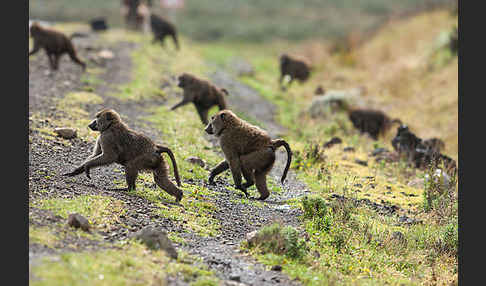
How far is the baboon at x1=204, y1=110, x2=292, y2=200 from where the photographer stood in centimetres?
1004

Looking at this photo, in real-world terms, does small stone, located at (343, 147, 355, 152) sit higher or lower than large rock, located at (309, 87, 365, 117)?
lower

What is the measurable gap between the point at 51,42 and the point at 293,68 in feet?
33.6

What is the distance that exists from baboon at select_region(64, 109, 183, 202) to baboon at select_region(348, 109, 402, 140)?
10326 millimetres

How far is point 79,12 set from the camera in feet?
148

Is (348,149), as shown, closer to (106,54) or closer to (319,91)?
(319,91)

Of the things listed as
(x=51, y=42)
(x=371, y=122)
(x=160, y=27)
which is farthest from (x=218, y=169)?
(x=160, y=27)

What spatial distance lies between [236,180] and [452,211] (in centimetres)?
434

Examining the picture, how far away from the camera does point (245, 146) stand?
10141 millimetres

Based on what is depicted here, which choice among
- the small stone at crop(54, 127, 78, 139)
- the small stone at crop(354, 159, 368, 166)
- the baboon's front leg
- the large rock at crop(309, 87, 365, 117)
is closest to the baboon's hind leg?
the baboon's front leg

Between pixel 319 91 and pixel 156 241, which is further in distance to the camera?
pixel 319 91

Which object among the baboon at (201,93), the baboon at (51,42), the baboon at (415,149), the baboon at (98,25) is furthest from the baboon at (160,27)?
the baboon at (415,149)

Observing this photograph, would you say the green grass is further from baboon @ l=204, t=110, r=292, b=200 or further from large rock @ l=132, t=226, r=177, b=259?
baboon @ l=204, t=110, r=292, b=200

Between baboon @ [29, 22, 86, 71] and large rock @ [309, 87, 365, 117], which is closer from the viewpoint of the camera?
baboon @ [29, 22, 86, 71]

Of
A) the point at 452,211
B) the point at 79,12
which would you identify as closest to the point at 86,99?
the point at 452,211
